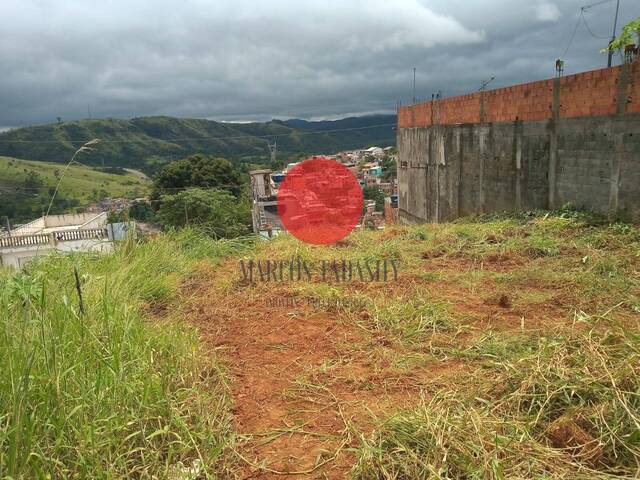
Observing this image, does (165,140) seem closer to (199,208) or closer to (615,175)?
(199,208)

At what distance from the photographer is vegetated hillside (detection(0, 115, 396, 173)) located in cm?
5194

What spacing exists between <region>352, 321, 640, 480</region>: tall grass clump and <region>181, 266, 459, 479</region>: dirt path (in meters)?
0.22

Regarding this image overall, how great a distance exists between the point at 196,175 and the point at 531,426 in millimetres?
25174

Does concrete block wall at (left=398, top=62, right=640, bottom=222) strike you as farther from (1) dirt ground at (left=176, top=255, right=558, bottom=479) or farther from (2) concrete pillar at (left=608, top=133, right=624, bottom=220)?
(1) dirt ground at (left=176, top=255, right=558, bottom=479)

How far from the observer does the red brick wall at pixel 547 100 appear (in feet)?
20.8

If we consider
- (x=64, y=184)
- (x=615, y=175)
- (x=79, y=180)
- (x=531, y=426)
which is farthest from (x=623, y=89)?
(x=79, y=180)

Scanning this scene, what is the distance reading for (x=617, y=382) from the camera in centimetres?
193

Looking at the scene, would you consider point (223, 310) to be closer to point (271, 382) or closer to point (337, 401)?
point (271, 382)

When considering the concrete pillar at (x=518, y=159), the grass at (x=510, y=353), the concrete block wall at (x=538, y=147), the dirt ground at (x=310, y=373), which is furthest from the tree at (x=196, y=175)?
the dirt ground at (x=310, y=373)

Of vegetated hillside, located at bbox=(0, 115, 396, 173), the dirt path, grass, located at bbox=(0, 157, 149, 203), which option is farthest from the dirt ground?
vegetated hillside, located at bbox=(0, 115, 396, 173)

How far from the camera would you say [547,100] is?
7.77 metres

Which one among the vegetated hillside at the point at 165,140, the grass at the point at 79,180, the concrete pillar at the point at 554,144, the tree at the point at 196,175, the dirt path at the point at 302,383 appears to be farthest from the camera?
the vegetated hillside at the point at 165,140

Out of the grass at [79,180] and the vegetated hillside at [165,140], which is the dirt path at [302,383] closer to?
the grass at [79,180]

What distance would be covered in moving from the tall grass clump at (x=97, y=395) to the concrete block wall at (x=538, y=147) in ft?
A: 22.5
